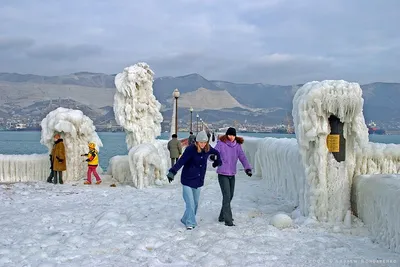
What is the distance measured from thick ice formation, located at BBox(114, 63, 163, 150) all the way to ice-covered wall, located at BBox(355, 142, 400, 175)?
29.7 ft

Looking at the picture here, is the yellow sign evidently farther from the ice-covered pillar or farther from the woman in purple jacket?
the woman in purple jacket

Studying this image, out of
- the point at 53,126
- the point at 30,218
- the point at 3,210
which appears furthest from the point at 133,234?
the point at 53,126

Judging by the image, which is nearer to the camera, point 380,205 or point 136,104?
point 380,205

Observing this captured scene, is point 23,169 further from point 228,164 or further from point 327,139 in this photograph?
point 327,139

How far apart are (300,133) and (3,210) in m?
6.34

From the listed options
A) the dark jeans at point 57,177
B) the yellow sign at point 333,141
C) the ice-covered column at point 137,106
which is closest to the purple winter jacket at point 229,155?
the yellow sign at point 333,141

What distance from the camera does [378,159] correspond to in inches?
320

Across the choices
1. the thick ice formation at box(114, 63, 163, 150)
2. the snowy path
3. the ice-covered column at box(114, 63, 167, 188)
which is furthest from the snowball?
the thick ice formation at box(114, 63, 163, 150)

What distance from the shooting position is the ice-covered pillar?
7324mm

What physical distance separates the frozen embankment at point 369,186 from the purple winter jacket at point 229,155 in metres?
1.16

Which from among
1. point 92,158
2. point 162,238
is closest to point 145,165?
point 92,158

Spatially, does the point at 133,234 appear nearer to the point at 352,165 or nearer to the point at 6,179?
the point at 352,165

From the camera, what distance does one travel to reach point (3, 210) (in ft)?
30.7

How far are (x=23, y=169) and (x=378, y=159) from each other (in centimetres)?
1118
